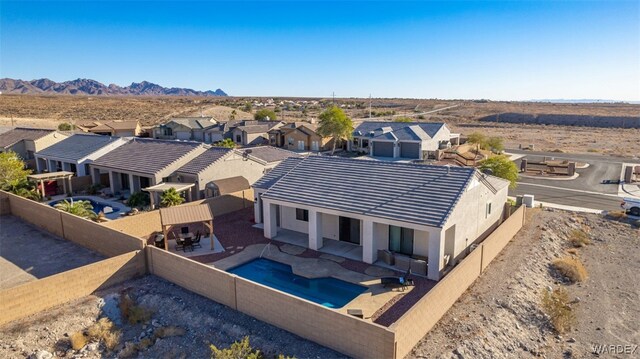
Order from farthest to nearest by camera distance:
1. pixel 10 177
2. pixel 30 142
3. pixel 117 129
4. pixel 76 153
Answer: pixel 117 129
pixel 30 142
pixel 76 153
pixel 10 177

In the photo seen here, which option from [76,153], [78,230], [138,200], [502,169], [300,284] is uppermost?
[76,153]

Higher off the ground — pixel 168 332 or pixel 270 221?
pixel 270 221

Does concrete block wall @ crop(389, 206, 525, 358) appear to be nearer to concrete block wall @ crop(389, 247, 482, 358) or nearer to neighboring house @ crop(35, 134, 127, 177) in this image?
concrete block wall @ crop(389, 247, 482, 358)

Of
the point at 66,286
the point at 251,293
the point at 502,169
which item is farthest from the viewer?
the point at 502,169

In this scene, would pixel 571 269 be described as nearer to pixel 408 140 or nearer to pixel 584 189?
pixel 584 189

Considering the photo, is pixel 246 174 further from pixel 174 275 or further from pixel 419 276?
pixel 419 276

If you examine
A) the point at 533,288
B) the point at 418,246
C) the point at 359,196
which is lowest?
the point at 533,288

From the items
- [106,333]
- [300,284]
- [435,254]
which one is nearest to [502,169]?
[435,254]

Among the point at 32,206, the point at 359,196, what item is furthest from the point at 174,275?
the point at 32,206
